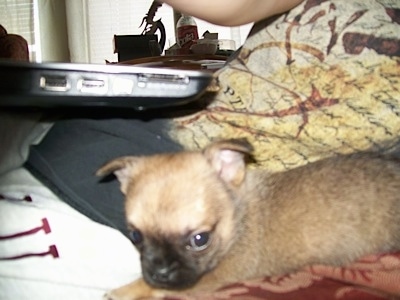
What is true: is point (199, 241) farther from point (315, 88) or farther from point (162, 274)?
point (315, 88)

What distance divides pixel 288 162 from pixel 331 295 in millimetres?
507

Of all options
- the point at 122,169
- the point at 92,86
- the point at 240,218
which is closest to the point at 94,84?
the point at 92,86

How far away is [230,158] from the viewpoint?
1.56 m

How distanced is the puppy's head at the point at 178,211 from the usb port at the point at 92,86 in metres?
0.26

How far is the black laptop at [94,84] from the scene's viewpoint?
43.3 inches

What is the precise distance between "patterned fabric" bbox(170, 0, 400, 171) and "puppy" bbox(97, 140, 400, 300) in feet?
0.23

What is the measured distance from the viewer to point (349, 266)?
1.33 m

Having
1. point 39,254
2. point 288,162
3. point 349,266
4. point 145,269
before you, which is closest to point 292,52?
point 288,162

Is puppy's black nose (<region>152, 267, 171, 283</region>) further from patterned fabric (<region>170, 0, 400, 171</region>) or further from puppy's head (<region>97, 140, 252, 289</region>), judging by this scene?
patterned fabric (<region>170, 0, 400, 171</region>)

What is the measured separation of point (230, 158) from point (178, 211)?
28 cm

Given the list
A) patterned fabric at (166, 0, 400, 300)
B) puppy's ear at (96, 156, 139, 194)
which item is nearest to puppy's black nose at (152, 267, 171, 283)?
puppy's ear at (96, 156, 139, 194)

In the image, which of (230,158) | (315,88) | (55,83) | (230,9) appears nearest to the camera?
(55,83)

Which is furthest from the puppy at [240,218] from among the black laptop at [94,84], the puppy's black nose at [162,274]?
the black laptop at [94,84]

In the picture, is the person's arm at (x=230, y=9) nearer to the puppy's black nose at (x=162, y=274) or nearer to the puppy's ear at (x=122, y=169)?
the puppy's ear at (x=122, y=169)
